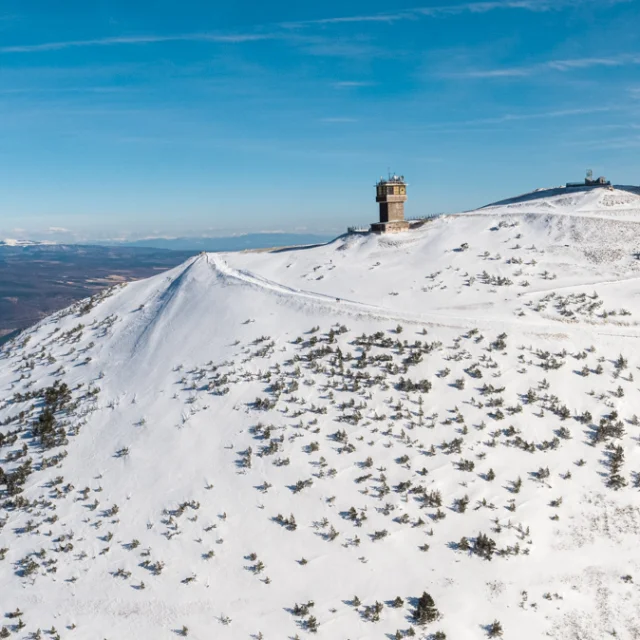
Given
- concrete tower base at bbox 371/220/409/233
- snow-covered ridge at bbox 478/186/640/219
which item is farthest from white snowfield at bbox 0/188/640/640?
concrete tower base at bbox 371/220/409/233

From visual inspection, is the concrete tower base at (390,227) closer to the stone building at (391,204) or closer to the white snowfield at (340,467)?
the stone building at (391,204)

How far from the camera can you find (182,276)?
177 feet

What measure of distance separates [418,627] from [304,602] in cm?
467

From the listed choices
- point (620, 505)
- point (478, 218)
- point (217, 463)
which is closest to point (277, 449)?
point (217, 463)

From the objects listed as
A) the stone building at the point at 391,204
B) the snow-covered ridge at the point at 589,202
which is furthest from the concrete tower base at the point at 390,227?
the snow-covered ridge at the point at 589,202

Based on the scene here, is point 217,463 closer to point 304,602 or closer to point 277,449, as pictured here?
point 277,449

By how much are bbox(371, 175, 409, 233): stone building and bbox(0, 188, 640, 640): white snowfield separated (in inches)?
620

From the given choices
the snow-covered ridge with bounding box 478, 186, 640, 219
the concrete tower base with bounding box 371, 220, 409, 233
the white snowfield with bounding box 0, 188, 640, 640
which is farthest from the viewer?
the concrete tower base with bounding box 371, 220, 409, 233

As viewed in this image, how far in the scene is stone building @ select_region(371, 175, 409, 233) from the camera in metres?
57.0

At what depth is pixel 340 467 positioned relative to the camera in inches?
999

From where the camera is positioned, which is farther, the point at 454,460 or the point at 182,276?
the point at 182,276

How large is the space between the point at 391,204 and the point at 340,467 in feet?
131

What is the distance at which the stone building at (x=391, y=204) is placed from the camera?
57000 mm

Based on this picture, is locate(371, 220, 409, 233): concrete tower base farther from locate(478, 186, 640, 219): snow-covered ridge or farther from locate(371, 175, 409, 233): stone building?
locate(478, 186, 640, 219): snow-covered ridge
